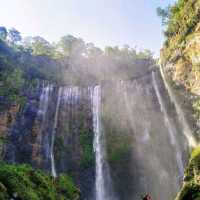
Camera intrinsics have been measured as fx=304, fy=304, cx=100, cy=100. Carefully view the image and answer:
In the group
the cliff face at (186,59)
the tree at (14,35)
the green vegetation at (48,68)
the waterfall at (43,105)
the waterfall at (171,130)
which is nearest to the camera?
the cliff face at (186,59)

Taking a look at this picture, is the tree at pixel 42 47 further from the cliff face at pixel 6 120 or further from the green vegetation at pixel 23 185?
the green vegetation at pixel 23 185

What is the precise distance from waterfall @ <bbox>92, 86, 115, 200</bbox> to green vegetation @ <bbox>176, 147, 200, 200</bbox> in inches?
594

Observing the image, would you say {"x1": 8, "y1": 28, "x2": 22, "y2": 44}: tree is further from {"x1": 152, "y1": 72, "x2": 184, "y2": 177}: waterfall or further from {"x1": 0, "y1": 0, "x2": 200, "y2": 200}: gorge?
{"x1": 152, "y1": 72, "x2": 184, "y2": 177}: waterfall

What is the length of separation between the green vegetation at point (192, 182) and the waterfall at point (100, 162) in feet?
49.5

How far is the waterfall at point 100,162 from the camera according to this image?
75.9 feet

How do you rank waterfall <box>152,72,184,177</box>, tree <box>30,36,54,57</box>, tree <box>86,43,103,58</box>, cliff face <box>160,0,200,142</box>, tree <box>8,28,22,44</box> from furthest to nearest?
tree <box>8,28,22,44</box> < tree <box>30,36,54,57</box> < tree <box>86,43,103,58</box> < waterfall <box>152,72,184,177</box> < cliff face <box>160,0,200,142</box>

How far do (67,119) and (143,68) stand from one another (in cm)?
1177

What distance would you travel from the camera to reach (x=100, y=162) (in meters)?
24.5

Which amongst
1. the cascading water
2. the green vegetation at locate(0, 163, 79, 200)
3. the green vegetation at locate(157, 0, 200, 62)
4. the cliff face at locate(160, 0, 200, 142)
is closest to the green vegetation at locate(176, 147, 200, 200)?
the green vegetation at locate(0, 163, 79, 200)

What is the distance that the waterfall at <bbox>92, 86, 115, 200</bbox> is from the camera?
23.1m

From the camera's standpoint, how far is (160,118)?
2477cm

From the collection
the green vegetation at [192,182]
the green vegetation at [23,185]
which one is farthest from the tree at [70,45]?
the green vegetation at [192,182]

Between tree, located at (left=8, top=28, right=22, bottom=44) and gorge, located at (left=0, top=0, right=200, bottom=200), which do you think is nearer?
gorge, located at (left=0, top=0, right=200, bottom=200)

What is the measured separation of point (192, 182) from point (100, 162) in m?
16.7
